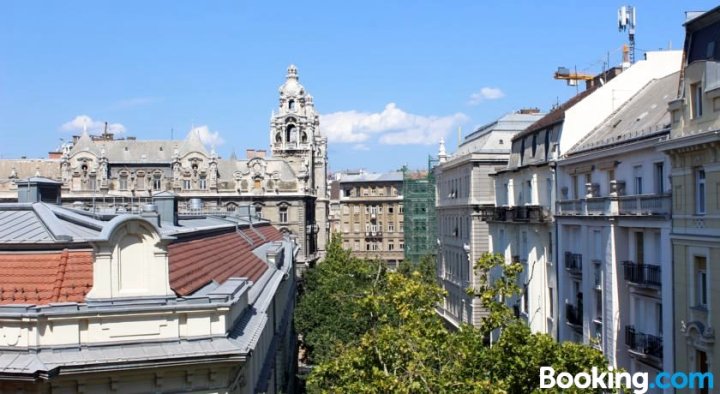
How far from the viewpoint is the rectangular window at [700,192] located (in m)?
22.9

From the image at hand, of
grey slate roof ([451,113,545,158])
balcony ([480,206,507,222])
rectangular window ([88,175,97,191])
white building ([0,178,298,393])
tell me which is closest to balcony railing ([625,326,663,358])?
white building ([0,178,298,393])

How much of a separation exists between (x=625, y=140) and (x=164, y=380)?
19679 mm

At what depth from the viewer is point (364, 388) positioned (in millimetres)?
17844

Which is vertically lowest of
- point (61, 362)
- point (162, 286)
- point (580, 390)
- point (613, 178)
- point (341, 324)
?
point (341, 324)

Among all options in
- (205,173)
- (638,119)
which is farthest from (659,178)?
(205,173)

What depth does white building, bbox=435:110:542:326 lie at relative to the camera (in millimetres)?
53562

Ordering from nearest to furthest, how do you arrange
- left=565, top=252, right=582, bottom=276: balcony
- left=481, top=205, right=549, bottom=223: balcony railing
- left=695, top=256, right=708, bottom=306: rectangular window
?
left=695, top=256, right=708, bottom=306: rectangular window
left=565, top=252, right=582, bottom=276: balcony
left=481, top=205, right=549, bottom=223: balcony railing

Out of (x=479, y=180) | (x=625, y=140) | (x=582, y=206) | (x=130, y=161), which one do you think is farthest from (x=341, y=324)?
(x=130, y=161)

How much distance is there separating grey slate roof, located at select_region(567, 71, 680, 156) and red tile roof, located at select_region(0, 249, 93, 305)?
18.5 meters

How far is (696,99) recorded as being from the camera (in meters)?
23.4

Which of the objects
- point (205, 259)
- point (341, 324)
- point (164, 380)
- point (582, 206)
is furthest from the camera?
point (341, 324)

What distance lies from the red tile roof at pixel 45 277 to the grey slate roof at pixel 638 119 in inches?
729

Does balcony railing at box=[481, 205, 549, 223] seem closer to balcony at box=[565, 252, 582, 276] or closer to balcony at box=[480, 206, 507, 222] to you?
balcony at box=[480, 206, 507, 222]

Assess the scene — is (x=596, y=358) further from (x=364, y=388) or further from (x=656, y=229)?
(x=656, y=229)
